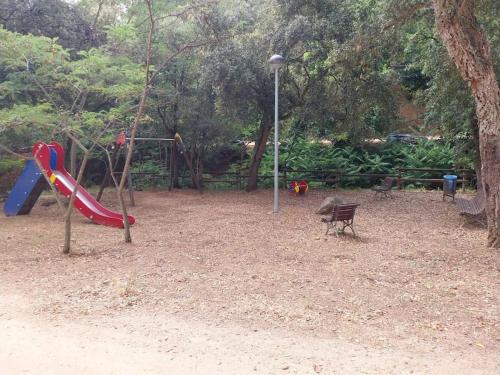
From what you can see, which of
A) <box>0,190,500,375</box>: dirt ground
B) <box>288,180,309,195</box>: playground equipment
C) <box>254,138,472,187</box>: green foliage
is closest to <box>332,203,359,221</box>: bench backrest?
<box>0,190,500,375</box>: dirt ground

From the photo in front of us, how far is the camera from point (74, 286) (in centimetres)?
686

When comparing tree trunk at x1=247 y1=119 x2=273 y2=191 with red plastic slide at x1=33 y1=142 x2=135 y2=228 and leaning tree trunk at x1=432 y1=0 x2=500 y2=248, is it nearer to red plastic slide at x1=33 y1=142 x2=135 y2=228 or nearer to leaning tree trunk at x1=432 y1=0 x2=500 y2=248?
red plastic slide at x1=33 y1=142 x2=135 y2=228

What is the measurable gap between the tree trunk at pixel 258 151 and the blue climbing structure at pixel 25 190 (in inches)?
299

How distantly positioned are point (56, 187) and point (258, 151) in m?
7.69

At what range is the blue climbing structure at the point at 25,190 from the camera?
13148mm

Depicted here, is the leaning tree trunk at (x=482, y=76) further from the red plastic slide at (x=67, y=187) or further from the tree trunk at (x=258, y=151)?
the tree trunk at (x=258, y=151)

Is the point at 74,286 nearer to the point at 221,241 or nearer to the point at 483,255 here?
the point at 221,241

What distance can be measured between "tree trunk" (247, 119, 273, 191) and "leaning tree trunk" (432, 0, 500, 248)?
8.74 metres

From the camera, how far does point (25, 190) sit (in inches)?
519

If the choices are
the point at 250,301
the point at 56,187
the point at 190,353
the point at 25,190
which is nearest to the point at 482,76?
the point at 250,301

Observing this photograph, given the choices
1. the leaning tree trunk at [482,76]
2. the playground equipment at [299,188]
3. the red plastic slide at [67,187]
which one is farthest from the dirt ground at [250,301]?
the playground equipment at [299,188]

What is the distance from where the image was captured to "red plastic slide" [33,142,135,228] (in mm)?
12008

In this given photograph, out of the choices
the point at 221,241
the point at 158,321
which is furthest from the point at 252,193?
the point at 158,321

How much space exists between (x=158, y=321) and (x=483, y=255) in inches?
233
